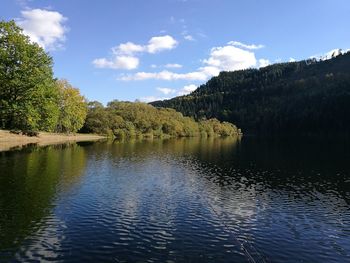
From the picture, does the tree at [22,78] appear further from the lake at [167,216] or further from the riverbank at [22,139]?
the lake at [167,216]

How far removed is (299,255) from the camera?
27.9m

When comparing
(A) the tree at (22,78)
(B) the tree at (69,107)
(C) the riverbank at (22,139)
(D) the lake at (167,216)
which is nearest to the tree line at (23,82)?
(A) the tree at (22,78)

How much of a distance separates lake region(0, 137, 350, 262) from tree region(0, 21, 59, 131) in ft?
114

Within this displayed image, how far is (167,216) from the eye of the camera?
37.6m

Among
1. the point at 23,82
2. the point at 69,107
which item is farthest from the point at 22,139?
the point at 69,107

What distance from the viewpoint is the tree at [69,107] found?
6156 inches

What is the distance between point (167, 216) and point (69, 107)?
129 metres

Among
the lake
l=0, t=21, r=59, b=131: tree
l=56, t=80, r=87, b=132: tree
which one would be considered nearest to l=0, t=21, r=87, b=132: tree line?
l=0, t=21, r=59, b=131: tree

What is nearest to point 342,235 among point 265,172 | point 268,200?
point 268,200

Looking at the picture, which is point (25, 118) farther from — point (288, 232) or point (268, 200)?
point (288, 232)

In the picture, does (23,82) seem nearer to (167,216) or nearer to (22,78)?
(22,78)

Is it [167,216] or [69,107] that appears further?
[69,107]

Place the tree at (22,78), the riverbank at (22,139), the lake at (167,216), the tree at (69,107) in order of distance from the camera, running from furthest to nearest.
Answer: the tree at (69,107), the riverbank at (22,139), the tree at (22,78), the lake at (167,216)

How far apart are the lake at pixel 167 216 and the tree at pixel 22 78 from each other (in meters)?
34.6
